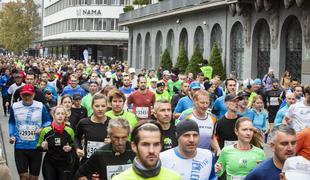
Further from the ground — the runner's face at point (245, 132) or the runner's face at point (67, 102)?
the runner's face at point (67, 102)

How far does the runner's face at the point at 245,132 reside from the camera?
7.48 metres

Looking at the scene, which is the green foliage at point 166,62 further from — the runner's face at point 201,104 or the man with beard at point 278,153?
the man with beard at point 278,153

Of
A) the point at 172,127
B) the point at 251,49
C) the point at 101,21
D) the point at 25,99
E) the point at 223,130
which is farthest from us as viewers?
the point at 101,21

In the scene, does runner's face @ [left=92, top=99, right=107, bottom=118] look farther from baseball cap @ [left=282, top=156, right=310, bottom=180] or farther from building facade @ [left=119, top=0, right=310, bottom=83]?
building facade @ [left=119, top=0, right=310, bottom=83]

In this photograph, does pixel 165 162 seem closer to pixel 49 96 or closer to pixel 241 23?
pixel 49 96

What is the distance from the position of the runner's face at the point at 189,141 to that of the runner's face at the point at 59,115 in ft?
11.6

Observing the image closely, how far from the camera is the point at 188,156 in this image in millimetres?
6062

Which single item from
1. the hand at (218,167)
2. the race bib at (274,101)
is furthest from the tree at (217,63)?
the hand at (218,167)

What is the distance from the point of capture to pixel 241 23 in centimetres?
3262

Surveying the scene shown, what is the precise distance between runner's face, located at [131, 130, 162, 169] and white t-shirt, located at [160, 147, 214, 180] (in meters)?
1.37

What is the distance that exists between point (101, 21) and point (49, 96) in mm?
64855

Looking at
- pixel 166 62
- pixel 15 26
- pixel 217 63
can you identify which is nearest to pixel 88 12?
pixel 15 26

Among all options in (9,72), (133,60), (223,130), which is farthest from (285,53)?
(133,60)

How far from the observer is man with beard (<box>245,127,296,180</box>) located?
543cm
